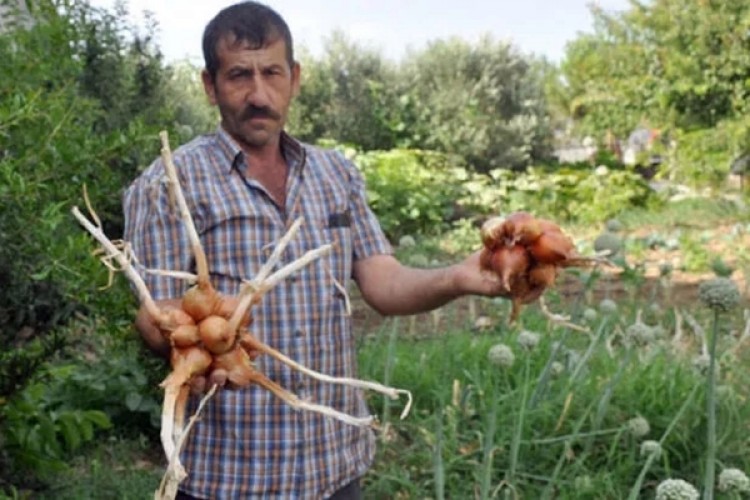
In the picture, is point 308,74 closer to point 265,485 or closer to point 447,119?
point 447,119

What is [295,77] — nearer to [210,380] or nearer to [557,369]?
[210,380]

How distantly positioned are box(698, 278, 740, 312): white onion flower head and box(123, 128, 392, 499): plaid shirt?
91cm

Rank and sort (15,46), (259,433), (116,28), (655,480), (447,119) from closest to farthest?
(259,433), (15,46), (655,480), (116,28), (447,119)

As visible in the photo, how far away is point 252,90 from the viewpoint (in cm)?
178

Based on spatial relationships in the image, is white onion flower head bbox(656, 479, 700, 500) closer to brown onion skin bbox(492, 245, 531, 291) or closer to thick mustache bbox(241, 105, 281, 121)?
brown onion skin bbox(492, 245, 531, 291)

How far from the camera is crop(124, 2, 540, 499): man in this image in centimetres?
172

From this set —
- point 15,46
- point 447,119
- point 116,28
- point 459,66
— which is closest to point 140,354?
point 15,46

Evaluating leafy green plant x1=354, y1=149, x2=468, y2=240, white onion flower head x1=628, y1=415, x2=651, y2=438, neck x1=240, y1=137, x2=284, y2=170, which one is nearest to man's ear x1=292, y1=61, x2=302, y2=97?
neck x1=240, y1=137, x2=284, y2=170

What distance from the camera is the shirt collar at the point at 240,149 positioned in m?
1.79

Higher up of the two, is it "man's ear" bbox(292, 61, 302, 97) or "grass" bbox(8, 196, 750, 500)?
"man's ear" bbox(292, 61, 302, 97)

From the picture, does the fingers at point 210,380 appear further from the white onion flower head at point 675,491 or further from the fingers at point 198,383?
the white onion flower head at point 675,491

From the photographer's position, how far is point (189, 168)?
5.76ft

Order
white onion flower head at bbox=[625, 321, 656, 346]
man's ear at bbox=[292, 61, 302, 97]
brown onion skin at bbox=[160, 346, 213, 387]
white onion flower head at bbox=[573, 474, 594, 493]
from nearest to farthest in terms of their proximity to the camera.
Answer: brown onion skin at bbox=[160, 346, 213, 387] < man's ear at bbox=[292, 61, 302, 97] < white onion flower head at bbox=[573, 474, 594, 493] < white onion flower head at bbox=[625, 321, 656, 346]

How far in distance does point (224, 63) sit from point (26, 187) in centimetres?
49
